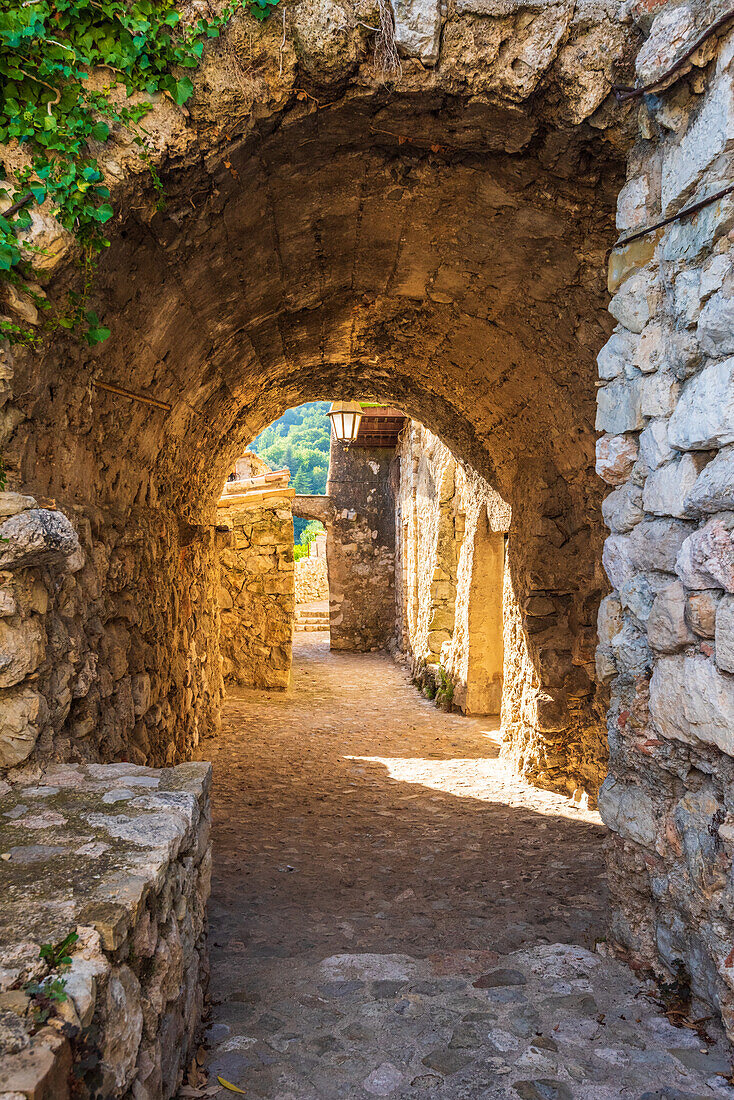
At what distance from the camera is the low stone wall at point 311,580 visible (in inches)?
843

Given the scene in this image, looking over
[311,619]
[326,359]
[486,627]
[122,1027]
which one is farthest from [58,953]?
[311,619]

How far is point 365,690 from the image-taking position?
33.5 ft

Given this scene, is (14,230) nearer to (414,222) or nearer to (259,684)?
(414,222)

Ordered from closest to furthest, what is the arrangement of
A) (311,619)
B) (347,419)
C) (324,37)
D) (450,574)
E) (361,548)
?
(324,37) < (450,574) < (347,419) < (361,548) < (311,619)

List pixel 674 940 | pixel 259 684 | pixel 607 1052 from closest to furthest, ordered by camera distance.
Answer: pixel 607 1052, pixel 674 940, pixel 259 684

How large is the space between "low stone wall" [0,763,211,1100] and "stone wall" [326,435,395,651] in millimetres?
12336

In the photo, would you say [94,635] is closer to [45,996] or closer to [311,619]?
[45,996]

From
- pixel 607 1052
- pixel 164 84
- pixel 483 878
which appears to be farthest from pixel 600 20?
pixel 483 878

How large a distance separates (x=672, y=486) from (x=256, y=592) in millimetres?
7320

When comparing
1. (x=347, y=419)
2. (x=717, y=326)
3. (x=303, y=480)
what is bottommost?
(x=717, y=326)

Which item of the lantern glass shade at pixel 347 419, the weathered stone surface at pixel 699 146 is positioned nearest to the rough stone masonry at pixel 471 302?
the weathered stone surface at pixel 699 146

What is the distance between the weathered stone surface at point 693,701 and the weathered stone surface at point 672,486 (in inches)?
18.0

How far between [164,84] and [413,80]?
856mm

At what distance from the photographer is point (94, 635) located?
10.7 ft
